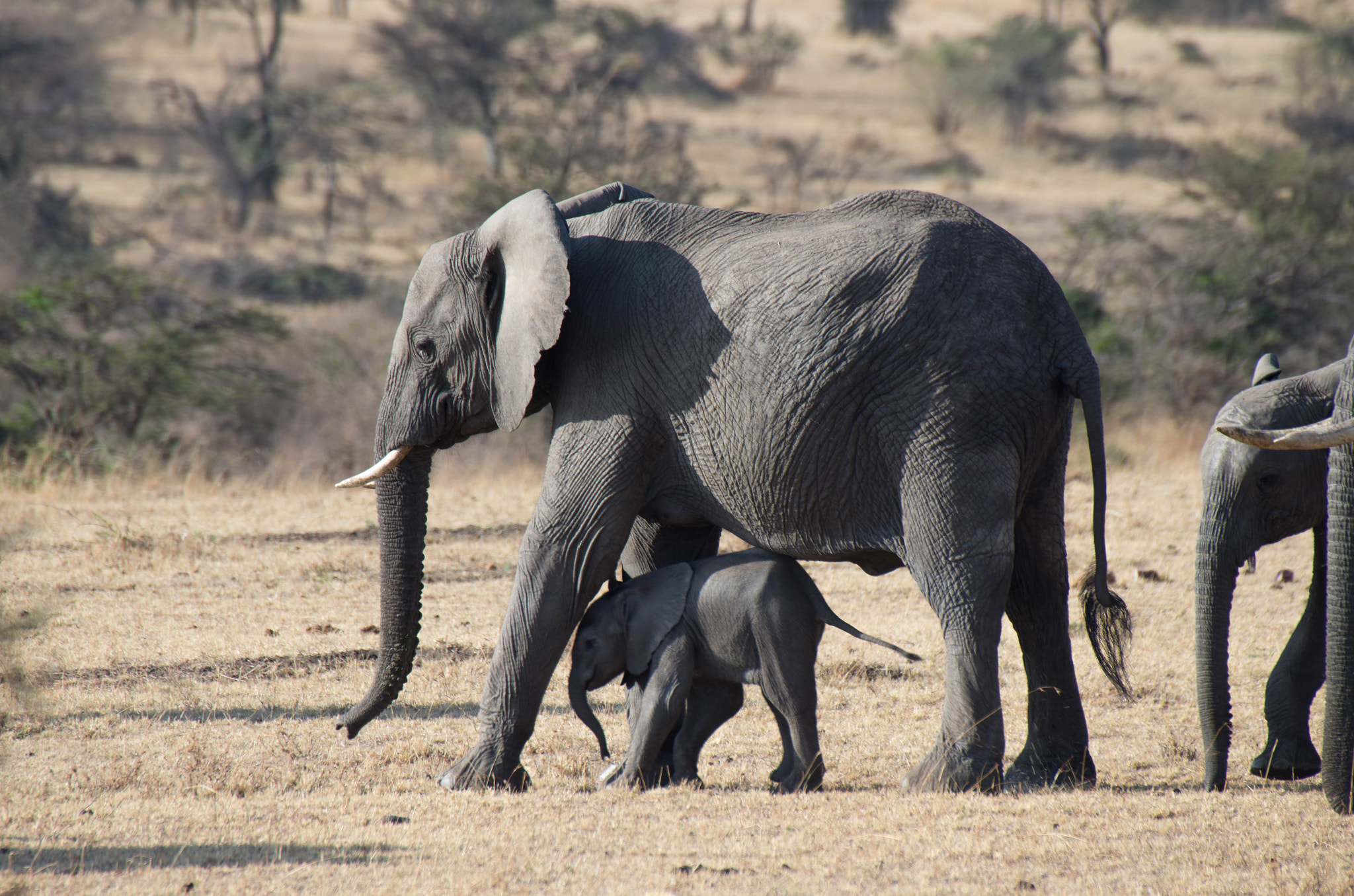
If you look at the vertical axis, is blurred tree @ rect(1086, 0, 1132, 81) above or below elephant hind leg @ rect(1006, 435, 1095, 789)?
below

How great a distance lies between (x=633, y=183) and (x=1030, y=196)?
55.3ft

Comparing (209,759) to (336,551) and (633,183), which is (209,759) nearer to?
(336,551)

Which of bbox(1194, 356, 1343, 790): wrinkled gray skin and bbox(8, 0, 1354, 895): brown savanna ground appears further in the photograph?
bbox(1194, 356, 1343, 790): wrinkled gray skin

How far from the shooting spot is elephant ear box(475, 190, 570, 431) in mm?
5789

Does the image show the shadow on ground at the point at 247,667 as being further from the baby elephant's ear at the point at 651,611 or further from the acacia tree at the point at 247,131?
the acacia tree at the point at 247,131

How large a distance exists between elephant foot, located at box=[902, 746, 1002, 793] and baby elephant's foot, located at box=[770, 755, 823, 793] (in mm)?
381

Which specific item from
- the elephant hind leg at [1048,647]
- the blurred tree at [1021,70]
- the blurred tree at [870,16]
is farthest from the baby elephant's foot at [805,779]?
the blurred tree at [870,16]

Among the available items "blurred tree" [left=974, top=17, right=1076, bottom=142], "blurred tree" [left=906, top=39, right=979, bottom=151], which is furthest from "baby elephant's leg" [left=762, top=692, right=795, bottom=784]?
"blurred tree" [left=974, top=17, right=1076, bottom=142]

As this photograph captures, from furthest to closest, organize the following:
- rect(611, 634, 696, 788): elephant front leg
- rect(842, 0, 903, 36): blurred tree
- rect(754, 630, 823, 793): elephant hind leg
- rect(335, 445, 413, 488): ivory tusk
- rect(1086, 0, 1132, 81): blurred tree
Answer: rect(842, 0, 903, 36): blurred tree
rect(1086, 0, 1132, 81): blurred tree
rect(335, 445, 413, 488): ivory tusk
rect(611, 634, 696, 788): elephant front leg
rect(754, 630, 823, 793): elephant hind leg

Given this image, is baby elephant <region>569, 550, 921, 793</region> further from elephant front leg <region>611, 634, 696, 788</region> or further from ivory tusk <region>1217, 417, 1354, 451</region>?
ivory tusk <region>1217, 417, 1354, 451</region>

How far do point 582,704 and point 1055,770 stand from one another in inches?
79.6

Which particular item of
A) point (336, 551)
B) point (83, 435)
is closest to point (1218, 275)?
point (336, 551)

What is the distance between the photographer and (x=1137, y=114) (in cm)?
4425

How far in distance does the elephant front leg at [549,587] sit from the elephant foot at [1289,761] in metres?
2.93
